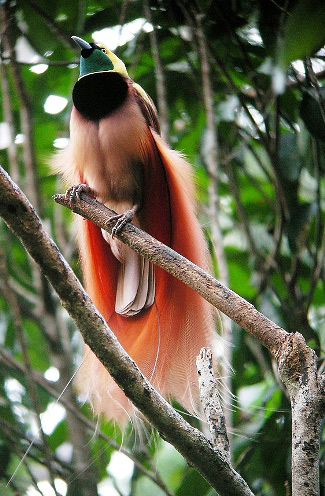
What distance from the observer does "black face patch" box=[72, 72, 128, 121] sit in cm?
210

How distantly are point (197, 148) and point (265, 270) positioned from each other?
944 millimetres

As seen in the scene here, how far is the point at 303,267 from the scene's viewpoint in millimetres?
2982

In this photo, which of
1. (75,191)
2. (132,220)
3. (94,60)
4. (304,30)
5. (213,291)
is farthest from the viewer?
(94,60)

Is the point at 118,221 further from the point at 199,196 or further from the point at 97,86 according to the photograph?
the point at 97,86

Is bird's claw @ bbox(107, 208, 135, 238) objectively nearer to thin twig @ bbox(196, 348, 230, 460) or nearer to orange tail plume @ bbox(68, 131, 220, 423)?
orange tail plume @ bbox(68, 131, 220, 423)

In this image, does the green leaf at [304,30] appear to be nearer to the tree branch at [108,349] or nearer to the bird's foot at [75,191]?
the tree branch at [108,349]

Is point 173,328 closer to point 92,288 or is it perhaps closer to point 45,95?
point 92,288

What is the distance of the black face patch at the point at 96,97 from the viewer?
6.88ft

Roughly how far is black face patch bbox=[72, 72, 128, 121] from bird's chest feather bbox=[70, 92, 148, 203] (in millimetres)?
20

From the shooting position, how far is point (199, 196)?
6.98 feet

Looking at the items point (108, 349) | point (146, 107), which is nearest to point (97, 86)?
point (146, 107)

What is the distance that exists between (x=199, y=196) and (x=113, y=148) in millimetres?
328

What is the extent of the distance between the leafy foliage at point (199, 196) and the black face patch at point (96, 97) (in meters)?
0.35

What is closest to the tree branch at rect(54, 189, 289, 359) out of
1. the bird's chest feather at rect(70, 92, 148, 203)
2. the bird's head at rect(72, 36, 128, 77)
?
the bird's chest feather at rect(70, 92, 148, 203)
